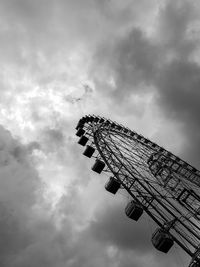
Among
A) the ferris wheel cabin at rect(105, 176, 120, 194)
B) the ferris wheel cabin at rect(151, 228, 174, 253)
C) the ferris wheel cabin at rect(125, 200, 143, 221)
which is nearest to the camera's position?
the ferris wheel cabin at rect(151, 228, 174, 253)

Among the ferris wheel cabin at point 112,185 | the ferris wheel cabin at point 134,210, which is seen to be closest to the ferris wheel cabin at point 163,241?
the ferris wheel cabin at point 134,210

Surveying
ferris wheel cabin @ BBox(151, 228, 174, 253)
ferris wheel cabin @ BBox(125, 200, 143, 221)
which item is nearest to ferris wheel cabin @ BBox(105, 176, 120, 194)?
ferris wheel cabin @ BBox(125, 200, 143, 221)

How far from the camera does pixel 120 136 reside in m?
25.3

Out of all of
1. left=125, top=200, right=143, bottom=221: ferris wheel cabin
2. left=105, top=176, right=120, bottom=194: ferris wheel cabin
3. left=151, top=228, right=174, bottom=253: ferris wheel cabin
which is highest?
left=105, top=176, right=120, bottom=194: ferris wheel cabin

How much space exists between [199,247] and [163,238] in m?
1.60

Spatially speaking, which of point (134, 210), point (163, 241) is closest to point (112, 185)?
point (134, 210)

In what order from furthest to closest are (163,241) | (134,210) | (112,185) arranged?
1. (112,185)
2. (134,210)
3. (163,241)

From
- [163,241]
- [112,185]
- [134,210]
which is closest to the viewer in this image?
[163,241]

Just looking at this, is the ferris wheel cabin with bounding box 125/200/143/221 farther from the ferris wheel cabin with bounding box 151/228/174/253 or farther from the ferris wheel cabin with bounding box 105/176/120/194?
the ferris wheel cabin with bounding box 105/176/120/194

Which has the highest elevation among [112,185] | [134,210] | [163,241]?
[112,185]

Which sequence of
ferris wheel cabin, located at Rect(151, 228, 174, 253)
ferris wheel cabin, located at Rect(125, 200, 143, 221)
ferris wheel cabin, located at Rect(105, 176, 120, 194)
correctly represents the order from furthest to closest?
ferris wheel cabin, located at Rect(105, 176, 120, 194) < ferris wheel cabin, located at Rect(125, 200, 143, 221) < ferris wheel cabin, located at Rect(151, 228, 174, 253)

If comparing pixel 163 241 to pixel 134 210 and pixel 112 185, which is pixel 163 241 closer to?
pixel 134 210

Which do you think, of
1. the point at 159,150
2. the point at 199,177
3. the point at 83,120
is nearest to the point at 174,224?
the point at 199,177

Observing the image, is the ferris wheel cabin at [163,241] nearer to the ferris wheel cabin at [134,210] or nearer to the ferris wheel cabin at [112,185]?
the ferris wheel cabin at [134,210]
